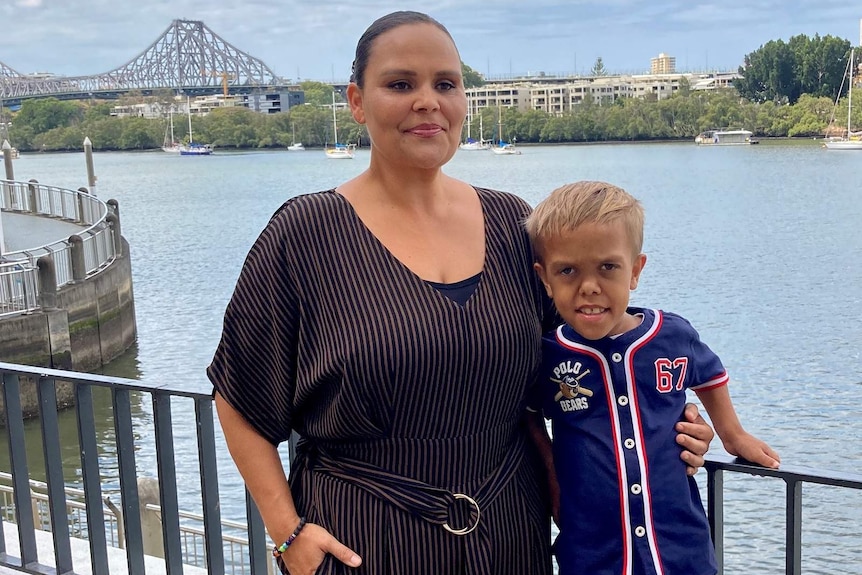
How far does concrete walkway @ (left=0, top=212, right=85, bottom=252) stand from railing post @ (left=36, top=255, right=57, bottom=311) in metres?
4.96

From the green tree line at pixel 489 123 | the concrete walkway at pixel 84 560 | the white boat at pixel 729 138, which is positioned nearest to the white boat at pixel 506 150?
the green tree line at pixel 489 123

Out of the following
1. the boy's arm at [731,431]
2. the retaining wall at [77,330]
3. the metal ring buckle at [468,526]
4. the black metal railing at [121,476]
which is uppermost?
the boy's arm at [731,431]

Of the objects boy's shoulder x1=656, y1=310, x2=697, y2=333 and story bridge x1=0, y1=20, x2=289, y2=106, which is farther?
story bridge x1=0, y1=20, x2=289, y2=106

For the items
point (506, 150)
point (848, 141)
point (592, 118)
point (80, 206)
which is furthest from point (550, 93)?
point (80, 206)

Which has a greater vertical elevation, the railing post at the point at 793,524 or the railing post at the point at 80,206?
the railing post at the point at 793,524

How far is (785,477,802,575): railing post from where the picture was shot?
1.84 meters

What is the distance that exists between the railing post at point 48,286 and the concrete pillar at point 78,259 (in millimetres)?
1256

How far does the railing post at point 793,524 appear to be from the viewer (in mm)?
1844

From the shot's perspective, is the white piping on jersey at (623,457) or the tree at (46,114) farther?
the tree at (46,114)

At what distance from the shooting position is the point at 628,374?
174cm

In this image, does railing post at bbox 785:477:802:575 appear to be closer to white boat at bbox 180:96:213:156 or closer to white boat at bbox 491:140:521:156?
white boat at bbox 491:140:521:156

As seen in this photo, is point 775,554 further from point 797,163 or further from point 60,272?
point 797,163

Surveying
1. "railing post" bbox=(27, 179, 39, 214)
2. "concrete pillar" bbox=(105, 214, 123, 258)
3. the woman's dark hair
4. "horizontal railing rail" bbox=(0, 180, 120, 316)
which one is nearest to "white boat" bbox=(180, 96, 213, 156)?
"horizontal railing rail" bbox=(0, 180, 120, 316)

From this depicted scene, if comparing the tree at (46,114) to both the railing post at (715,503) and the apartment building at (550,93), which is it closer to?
the apartment building at (550,93)
